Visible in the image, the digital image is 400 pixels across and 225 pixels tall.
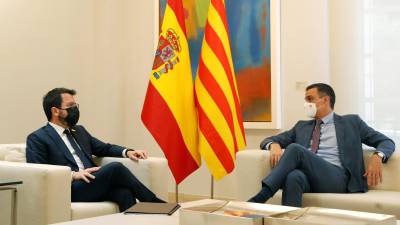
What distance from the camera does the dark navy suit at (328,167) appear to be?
120 inches

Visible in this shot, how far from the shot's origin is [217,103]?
380cm

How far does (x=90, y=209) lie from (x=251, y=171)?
1.12 m

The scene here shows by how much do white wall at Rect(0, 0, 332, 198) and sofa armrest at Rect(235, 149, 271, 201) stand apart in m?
1.25

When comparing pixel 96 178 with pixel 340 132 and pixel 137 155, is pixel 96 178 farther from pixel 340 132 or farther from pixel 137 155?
pixel 340 132

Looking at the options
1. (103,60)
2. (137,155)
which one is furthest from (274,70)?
(103,60)

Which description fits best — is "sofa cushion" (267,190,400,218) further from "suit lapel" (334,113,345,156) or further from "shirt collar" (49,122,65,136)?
"shirt collar" (49,122,65,136)

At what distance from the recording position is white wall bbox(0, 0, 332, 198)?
4.49m

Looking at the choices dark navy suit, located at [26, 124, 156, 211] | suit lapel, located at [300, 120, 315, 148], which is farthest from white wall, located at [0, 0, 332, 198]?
dark navy suit, located at [26, 124, 156, 211]

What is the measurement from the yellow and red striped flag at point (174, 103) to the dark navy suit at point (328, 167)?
0.59m

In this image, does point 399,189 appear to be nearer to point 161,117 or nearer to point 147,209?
point 161,117

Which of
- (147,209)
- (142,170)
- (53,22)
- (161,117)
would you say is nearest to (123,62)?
(53,22)

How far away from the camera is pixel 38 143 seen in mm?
3143

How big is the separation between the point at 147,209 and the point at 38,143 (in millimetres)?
1313

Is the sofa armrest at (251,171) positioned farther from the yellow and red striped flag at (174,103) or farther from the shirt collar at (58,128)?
the shirt collar at (58,128)
